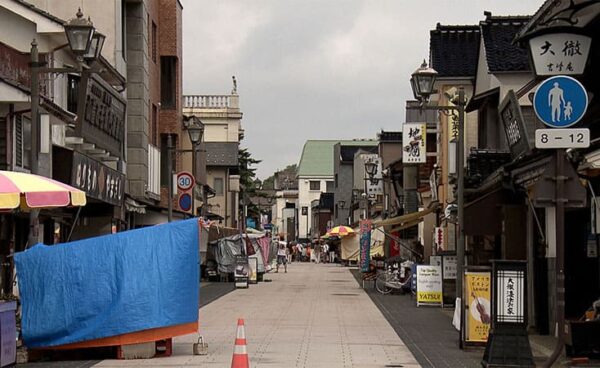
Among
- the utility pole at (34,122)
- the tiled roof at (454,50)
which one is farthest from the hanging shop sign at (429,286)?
the utility pole at (34,122)

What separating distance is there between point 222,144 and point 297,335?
194 ft

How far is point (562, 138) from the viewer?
12867mm

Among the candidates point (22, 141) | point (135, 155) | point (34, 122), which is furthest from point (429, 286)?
point (34, 122)

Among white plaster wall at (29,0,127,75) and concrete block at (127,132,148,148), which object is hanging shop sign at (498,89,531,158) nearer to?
white plaster wall at (29,0,127,75)

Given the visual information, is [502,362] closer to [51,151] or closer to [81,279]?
[81,279]

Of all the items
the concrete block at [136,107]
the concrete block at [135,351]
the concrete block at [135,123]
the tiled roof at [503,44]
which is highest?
the tiled roof at [503,44]

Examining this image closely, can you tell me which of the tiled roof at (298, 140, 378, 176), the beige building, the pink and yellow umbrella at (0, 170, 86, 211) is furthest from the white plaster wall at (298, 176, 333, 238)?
the pink and yellow umbrella at (0, 170, 86, 211)

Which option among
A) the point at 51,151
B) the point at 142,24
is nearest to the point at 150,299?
the point at 51,151

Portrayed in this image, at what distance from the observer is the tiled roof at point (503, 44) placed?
29.0 metres

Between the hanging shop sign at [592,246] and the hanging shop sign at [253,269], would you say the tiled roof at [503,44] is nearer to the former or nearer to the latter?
the hanging shop sign at [592,246]

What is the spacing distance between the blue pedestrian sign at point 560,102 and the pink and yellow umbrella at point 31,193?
6.53 meters

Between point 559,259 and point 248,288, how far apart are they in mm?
30551

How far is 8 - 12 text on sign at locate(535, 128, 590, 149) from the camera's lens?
12.9 m

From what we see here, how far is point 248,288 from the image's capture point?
141 feet
